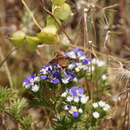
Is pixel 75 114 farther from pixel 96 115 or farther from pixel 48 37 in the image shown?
pixel 48 37

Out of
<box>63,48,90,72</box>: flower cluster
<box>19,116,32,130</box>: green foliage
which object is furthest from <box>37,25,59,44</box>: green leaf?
<box>19,116,32,130</box>: green foliage

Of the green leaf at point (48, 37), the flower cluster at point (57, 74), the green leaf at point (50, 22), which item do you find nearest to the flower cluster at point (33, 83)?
the flower cluster at point (57, 74)

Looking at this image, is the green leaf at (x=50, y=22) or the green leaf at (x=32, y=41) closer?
the green leaf at (x=32, y=41)

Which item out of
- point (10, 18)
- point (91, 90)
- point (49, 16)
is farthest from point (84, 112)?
point (10, 18)

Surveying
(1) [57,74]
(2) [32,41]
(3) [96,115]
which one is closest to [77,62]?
(1) [57,74]

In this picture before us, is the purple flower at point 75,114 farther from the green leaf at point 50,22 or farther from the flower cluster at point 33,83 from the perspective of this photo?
the green leaf at point 50,22
